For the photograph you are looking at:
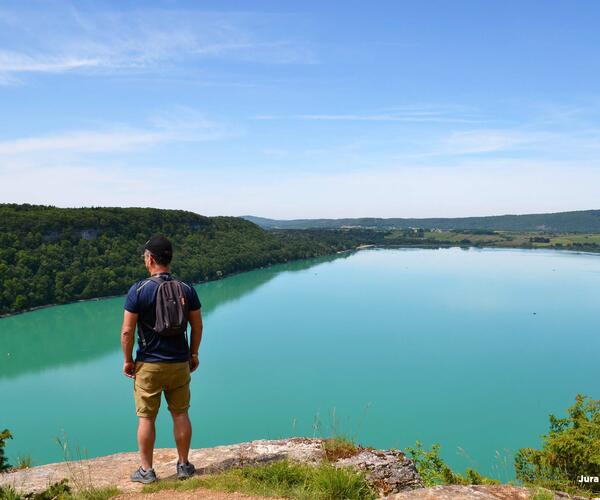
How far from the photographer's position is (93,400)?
2725 cm

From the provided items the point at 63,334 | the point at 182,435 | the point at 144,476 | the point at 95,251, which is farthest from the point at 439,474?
the point at 95,251

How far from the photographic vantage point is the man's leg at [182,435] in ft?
11.0

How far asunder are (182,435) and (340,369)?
30269mm

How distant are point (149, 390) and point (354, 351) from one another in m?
34.9

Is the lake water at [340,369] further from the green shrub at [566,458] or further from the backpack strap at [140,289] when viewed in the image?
the backpack strap at [140,289]

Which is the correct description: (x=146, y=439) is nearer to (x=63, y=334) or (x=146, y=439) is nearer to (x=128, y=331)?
(x=128, y=331)

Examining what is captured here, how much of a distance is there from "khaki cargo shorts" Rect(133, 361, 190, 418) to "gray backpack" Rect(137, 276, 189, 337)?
0.89 ft

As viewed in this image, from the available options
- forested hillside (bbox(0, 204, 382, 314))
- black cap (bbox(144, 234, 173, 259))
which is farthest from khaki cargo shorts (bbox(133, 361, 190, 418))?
forested hillside (bbox(0, 204, 382, 314))

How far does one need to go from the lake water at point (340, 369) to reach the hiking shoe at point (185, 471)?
466 cm

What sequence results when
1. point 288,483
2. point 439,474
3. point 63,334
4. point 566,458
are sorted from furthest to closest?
point 63,334 → point 439,474 → point 566,458 → point 288,483

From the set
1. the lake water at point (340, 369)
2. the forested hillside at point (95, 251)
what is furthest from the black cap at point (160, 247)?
the forested hillside at point (95, 251)

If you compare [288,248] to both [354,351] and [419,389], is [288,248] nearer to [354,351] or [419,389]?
[354,351]

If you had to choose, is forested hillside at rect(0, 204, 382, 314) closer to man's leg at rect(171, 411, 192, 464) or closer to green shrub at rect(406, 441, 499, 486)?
green shrub at rect(406, 441, 499, 486)

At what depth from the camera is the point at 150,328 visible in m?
3.24
